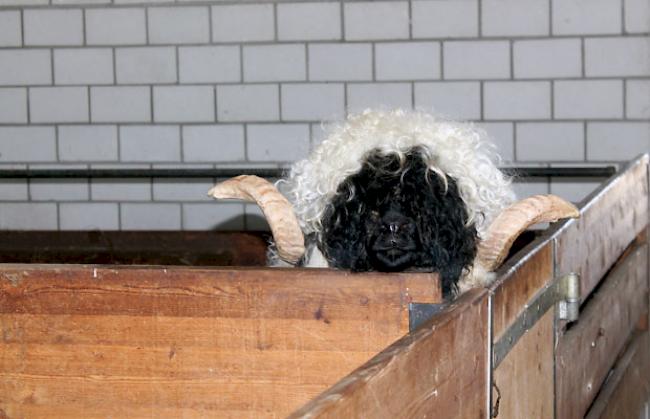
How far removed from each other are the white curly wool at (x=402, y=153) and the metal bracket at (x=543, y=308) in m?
0.20

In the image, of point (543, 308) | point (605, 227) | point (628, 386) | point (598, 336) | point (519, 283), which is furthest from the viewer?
point (628, 386)

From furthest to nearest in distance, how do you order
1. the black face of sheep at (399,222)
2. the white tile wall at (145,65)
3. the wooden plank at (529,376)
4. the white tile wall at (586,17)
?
1. the white tile wall at (145,65)
2. the white tile wall at (586,17)
3. the black face of sheep at (399,222)
4. the wooden plank at (529,376)

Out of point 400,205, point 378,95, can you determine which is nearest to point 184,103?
point 378,95

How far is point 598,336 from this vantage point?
10.4 ft

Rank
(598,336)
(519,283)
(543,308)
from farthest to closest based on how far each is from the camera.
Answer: (598,336)
(543,308)
(519,283)

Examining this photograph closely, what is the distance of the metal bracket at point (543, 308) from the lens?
2001 mm

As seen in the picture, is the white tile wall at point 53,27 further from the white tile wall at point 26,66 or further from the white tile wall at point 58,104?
the white tile wall at point 58,104

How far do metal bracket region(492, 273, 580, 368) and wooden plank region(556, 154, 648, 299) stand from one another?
41 millimetres

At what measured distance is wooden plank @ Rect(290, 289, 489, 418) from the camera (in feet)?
4.00

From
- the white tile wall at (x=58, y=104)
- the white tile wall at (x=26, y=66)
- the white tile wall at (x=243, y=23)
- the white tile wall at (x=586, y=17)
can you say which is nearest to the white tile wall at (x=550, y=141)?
the white tile wall at (x=586, y=17)

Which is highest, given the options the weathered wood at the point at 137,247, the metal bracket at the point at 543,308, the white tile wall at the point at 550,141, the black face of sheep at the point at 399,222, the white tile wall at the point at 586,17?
the white tile wall at the point at 586,17

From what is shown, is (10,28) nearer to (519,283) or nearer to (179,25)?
(179,25)

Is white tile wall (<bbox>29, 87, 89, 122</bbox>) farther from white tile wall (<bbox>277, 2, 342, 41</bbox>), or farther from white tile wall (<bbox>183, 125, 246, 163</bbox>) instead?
white tile wall (<bbox>277, 2, 342, 41</bbox>)

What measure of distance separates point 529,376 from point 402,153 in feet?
1.79
